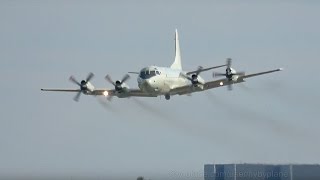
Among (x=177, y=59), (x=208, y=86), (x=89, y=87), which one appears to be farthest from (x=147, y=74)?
(x=177, y=59)

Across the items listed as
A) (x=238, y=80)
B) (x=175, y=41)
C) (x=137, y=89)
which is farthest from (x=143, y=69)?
(x=175, y=41)

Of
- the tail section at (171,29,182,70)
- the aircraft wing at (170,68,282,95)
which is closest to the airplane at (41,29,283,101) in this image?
the aircraft wing at (170,68,282,95)

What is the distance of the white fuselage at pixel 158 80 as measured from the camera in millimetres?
157625

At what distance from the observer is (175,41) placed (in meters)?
188

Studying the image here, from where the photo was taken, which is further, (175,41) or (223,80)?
(175,41)

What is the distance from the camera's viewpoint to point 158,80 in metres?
158

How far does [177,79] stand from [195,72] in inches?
140

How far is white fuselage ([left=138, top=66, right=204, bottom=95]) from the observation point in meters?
158

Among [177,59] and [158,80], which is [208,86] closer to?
[158,80]

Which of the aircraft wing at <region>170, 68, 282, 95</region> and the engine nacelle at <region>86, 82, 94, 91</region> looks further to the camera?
the engine nacelle at <region>86, 82, 94, 91</region>

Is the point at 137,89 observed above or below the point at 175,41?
below

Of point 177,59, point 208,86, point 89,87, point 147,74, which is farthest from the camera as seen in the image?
point 177,59

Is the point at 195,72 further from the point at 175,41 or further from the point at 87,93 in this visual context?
the point at 175,41

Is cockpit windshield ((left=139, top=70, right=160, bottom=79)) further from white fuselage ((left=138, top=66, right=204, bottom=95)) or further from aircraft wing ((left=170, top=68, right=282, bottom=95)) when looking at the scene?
aircraft wing ((left=170, top=68, right=282, bottom=95))
